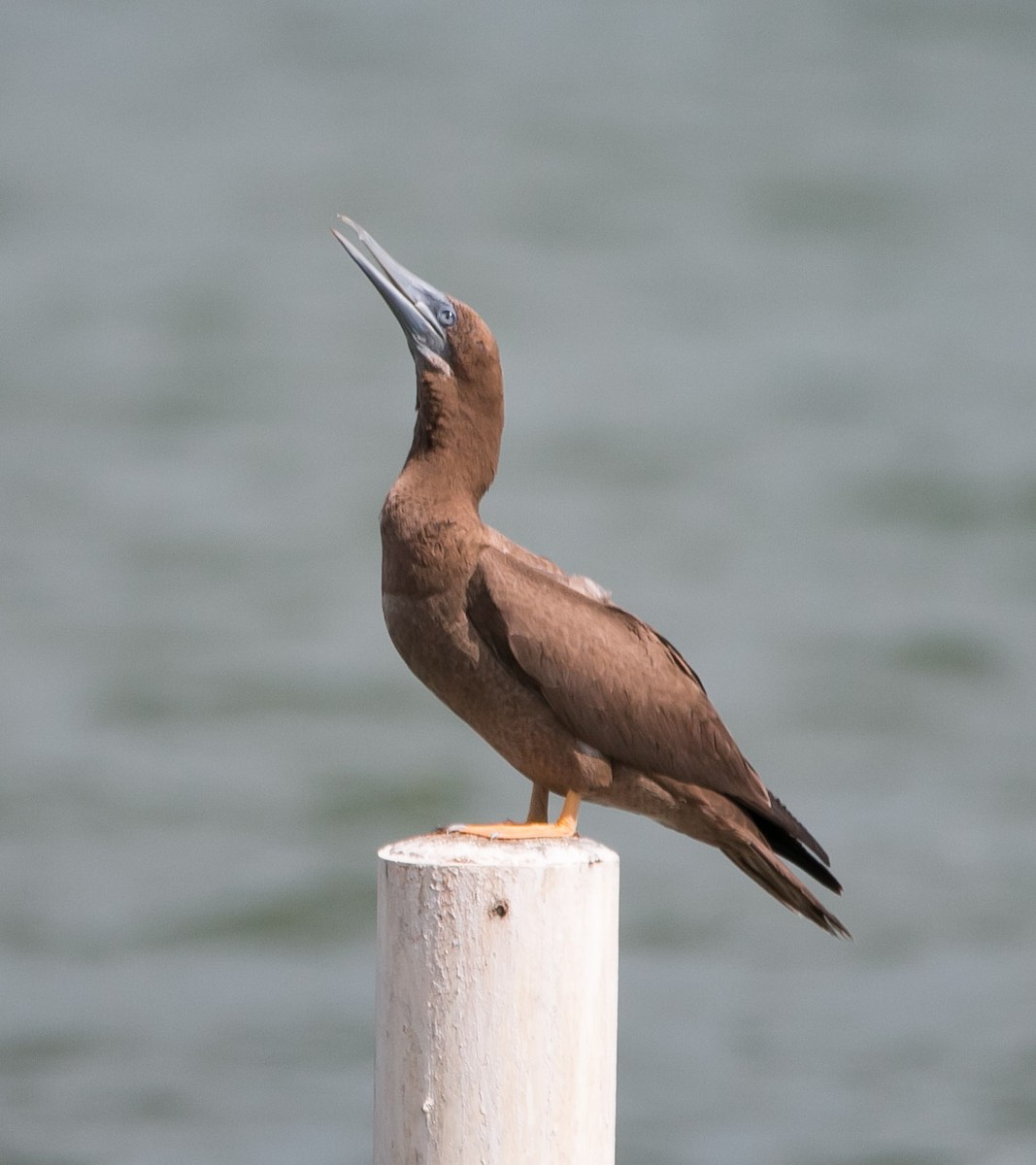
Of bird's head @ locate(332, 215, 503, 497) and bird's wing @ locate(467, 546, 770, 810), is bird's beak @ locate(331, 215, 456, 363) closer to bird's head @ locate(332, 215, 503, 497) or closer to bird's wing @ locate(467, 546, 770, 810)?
bird's head @ locate(332, 215, 503, 497)

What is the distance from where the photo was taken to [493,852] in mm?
3223

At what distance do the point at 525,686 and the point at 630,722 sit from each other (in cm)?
28

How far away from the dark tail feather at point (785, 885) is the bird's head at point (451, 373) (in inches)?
43.6

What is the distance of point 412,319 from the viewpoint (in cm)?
394

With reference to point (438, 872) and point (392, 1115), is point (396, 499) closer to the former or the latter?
point (438, 872)

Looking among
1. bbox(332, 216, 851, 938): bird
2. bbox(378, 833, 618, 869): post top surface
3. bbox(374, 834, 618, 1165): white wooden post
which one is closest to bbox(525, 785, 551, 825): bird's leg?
bbox(332, 216, 851, 938): bird

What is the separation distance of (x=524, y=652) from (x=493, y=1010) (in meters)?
1.00

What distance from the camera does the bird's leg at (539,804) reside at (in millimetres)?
3938

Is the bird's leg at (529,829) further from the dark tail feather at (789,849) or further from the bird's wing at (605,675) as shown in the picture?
the dark tail feather at (789,849)

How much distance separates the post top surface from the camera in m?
3.14

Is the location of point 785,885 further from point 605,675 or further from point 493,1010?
point 493,1010

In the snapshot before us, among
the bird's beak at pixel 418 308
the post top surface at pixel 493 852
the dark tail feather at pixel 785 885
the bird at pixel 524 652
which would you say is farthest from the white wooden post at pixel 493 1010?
the bird's beak at pixel 418 308

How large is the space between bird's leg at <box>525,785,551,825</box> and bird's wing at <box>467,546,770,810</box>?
0.54ft

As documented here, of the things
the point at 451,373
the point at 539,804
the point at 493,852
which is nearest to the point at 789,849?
the point at 539,804
